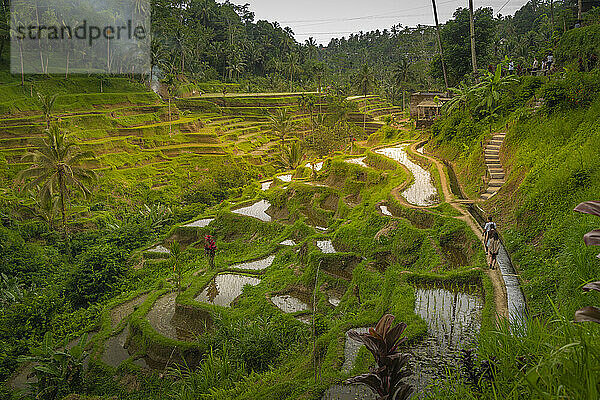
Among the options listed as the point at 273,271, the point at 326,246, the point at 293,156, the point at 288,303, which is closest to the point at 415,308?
the point at 288,303

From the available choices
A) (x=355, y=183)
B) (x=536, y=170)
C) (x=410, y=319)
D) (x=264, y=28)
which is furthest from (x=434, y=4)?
(x=264, y=28)

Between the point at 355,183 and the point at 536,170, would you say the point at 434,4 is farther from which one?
the point at 536,170

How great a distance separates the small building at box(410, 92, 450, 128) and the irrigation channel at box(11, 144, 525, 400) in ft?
20.4

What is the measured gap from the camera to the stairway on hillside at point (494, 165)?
11461mm

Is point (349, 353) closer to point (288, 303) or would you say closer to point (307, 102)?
point (288, 303)

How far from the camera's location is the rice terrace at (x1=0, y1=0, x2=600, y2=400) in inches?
187

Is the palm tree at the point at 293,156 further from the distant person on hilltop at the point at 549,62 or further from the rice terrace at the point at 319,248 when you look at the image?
the distant person on hilltop at the point at 549,62

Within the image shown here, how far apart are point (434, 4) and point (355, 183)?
9457 millimetres

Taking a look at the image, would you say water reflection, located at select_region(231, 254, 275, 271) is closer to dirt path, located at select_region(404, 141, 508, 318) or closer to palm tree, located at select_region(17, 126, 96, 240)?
dirt path, located at select_region(404, 141, 508, 318)

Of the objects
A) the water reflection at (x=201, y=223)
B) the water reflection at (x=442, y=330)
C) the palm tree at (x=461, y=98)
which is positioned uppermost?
the palm tree at (x=461, y=98)

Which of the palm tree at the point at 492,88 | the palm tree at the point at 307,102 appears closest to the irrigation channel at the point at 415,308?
the palm tree at the point at 492,88

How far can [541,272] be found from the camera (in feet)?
21.6

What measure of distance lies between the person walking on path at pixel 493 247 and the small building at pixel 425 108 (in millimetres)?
17500

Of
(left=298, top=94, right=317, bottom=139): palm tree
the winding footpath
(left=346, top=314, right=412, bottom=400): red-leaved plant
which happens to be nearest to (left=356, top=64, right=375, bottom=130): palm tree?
(left=298, top=94, right=317, bottom=139): palm tree
